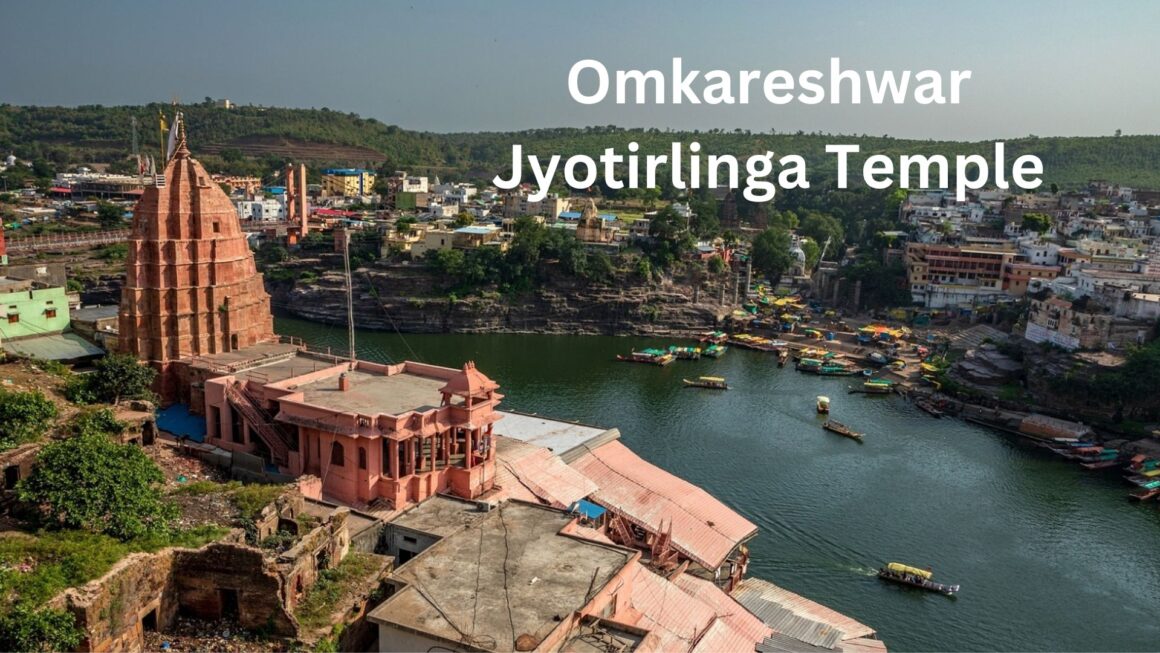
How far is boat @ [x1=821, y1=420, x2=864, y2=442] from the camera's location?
35.4m

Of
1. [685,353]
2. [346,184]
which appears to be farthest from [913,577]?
[346,184]

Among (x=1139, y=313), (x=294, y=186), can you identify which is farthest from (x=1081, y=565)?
(x=294, y=186)

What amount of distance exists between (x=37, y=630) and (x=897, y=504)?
25113 mm

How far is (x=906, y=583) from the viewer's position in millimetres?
22500

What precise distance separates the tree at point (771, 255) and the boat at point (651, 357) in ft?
74.8

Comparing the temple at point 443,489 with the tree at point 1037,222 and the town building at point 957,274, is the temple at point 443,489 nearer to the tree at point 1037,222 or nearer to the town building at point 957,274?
the town building at point 957,274

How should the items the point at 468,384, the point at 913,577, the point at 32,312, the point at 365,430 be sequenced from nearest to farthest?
1. the point at 365,430
2. the point at 468,384
3. the point at 913,577
4. the point at 32,312

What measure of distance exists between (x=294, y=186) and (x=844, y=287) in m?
46.2

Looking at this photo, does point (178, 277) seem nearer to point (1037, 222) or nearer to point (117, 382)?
point (117, 382)

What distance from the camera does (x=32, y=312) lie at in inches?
984

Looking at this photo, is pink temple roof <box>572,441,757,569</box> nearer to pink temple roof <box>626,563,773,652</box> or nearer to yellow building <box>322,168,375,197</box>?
pink temple roof <box>626,563,773,652</box>

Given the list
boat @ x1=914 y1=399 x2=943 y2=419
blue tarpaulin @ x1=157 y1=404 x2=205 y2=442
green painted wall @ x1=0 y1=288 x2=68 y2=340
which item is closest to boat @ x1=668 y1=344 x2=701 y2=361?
boat @ x1=914 y1=399 x2=943 y2=419

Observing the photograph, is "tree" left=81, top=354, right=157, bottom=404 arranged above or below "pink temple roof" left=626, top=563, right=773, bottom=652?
above

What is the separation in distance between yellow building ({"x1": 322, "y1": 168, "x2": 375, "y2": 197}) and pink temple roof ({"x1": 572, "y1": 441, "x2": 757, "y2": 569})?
8040 cm
